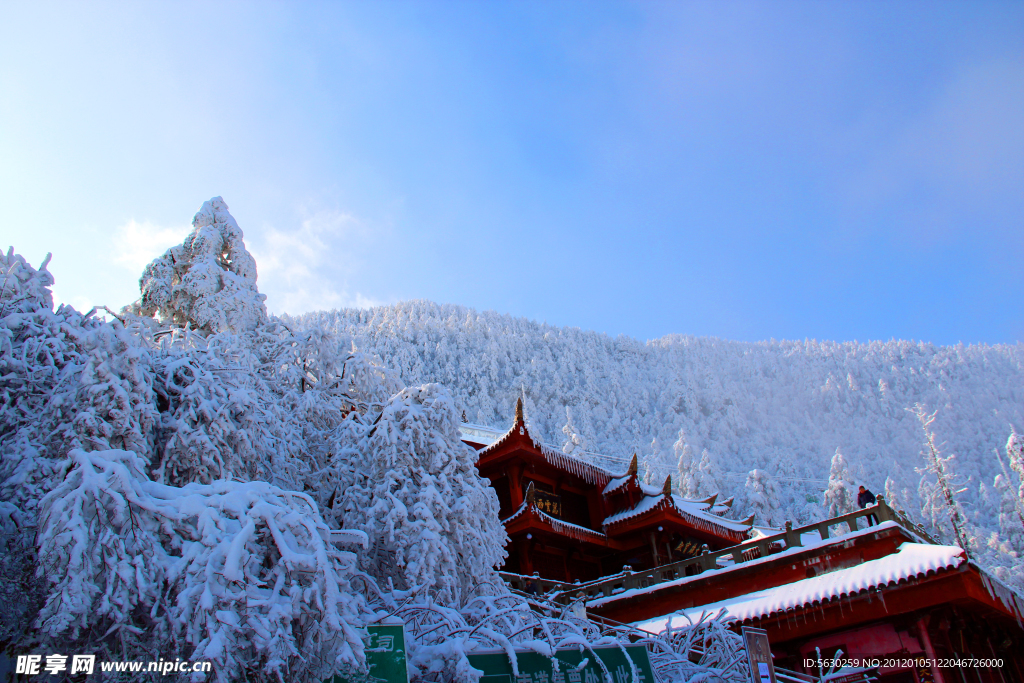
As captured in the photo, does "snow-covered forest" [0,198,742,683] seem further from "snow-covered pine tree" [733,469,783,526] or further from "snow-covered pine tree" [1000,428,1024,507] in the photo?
"snow-covered pine tree" [733,469,783,526]

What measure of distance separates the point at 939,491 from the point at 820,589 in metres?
33.8

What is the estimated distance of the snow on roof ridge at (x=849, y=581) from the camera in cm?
1166

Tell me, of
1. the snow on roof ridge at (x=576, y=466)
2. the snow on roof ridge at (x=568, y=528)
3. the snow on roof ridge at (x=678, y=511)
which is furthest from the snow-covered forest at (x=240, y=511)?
the snow on roof ridge at (x=678, y=511)

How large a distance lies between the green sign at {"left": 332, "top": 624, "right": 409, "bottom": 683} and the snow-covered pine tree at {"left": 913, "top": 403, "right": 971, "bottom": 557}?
34035 millimetres

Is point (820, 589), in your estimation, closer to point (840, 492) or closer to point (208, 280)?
point (208, 280)

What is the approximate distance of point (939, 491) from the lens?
38.9 meters

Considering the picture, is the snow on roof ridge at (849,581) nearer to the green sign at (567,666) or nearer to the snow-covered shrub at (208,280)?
the green sign at (567,666)

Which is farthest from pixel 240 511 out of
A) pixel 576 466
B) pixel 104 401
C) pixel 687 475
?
pixel 687 475

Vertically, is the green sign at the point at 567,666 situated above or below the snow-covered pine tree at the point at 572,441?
below

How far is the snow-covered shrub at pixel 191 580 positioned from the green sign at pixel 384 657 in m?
0.34

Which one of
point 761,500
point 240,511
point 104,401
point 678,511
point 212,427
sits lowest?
point 240,511

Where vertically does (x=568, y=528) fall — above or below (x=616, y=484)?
below

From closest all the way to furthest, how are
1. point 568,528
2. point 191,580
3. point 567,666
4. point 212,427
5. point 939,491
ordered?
point 191,580 → point 567,666 → point 212,427 → point 568,528 → point 939,491

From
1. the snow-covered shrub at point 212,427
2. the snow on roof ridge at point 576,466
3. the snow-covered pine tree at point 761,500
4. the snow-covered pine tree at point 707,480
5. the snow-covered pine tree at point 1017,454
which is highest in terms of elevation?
the snow-covered pine tree at point 707,480
